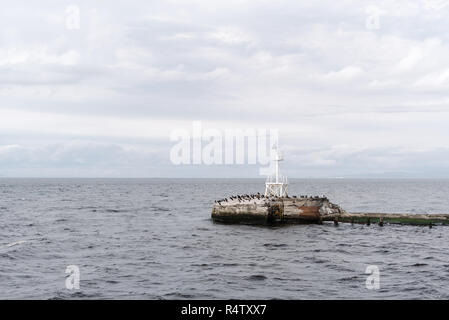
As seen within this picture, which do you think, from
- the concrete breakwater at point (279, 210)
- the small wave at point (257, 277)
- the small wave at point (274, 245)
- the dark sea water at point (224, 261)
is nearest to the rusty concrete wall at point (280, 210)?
the concrete breakwater at point (279, 210)

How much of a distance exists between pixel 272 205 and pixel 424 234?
20.2m

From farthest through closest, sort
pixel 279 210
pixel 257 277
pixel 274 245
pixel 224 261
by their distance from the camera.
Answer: pixel 279 210 < pixel 274 245 < pixel 224 261 < pixel 257 277

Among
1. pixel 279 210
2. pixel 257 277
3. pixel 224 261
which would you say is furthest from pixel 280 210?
pixel 257 277

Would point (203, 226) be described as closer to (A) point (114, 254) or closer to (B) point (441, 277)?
(A) point (114, 254)

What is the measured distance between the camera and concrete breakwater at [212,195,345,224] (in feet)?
204

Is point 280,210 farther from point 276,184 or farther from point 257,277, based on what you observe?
point 257,277

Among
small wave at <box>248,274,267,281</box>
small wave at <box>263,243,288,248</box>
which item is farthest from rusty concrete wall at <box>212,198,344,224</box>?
small wave at <box>248,274,267,281</box>

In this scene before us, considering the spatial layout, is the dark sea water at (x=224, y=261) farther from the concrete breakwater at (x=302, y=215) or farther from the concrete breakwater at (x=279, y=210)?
the concrete breakwater at (x=279, y=210)

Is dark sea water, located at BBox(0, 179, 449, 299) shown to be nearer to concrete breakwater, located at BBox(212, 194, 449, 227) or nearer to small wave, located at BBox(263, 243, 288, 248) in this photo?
small wave, located at BBox(263, 243, 288, 248)

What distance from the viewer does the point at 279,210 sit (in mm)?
62094

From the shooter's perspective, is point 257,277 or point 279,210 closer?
point 257,277
